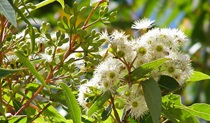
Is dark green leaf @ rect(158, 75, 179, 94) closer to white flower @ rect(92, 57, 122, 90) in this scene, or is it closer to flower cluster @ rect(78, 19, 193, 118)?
flower cluster @ rect(78, 19, 193, 118)

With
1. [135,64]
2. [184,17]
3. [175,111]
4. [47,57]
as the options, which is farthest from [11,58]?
[184,17]

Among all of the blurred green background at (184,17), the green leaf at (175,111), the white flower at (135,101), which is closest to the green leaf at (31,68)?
the white flower at (135,101)

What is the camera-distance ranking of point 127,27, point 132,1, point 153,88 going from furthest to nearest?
point 132,1, point 127,27, point 153,88

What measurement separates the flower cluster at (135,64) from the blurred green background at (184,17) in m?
3.30

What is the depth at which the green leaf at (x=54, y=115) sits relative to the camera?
63.6 inches

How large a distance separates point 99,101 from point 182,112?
0.25 meters

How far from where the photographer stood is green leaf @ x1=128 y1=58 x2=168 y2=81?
139 cm

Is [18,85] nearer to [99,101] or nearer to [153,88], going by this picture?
[99,101]

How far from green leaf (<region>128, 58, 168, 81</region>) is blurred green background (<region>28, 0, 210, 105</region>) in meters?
3.37

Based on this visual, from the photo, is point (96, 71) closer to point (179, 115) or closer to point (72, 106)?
point (72, 106)

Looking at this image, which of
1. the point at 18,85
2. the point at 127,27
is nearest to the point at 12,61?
the point at 18,85

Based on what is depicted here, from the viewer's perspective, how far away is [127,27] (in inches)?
188

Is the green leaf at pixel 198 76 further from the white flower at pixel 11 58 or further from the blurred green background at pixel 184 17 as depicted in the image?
the blurred green background at pixel 184 17

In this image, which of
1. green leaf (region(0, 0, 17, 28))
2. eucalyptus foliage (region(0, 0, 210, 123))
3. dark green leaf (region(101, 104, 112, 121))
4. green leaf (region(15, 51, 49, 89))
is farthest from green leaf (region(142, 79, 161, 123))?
green leaf (region(0, 0, 17, 28))
